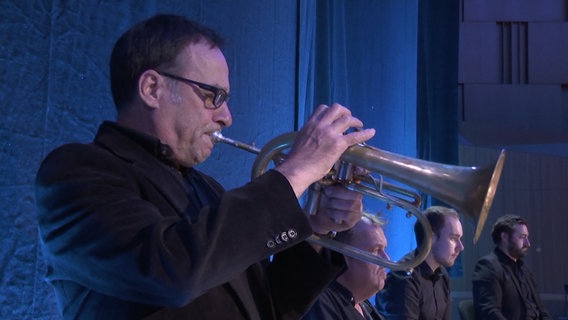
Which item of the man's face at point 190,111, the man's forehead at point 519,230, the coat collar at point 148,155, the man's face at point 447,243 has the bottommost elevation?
the man's forehead at point 519,230

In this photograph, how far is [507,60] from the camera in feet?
21.0

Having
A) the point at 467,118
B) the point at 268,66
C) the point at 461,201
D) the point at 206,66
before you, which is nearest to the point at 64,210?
the point at 206,66

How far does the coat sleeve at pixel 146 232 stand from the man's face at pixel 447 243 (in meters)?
2.47

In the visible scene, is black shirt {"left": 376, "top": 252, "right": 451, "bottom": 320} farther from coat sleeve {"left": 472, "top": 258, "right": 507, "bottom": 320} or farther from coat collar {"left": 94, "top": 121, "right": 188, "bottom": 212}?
coat collar {"left": 94, "top": 121, "right": 188, "bottom": 212}

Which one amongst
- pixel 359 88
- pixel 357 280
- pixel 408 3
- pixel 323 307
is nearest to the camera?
pixel 323 307

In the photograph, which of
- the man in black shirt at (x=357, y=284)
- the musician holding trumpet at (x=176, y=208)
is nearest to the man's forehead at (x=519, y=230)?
the man in black shirt at (x=357, y=284)

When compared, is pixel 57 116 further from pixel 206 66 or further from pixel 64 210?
pixel 64 210

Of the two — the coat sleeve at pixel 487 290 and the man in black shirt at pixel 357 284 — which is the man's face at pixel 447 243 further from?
the man in black shirt at pixel 357 284

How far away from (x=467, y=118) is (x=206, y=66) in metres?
5.36

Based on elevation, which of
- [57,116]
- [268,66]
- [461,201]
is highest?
[268,66]

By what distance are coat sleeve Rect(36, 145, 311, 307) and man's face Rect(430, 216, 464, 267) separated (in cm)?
Answer: 247

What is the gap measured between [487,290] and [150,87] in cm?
334

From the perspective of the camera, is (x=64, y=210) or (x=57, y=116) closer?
(x=64, y=210)

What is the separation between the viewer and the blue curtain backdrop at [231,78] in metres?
1.67
